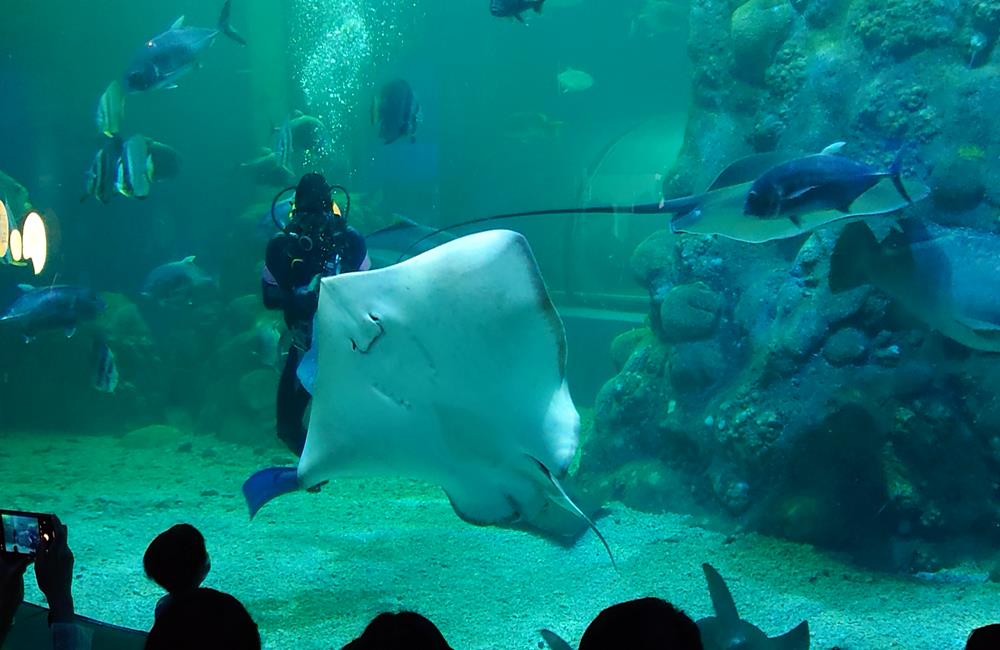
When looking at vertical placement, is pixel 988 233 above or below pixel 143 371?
above

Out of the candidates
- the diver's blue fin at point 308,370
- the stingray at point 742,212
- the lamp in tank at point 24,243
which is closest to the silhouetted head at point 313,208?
the stingray at point 742,212

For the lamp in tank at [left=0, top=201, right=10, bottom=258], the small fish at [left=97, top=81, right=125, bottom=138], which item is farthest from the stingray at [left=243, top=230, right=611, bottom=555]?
the lamp in tank at [left=0, top=201, right=10, bottom=258]

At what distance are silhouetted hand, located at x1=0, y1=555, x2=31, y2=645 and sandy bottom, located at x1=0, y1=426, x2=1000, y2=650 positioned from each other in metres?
1.48

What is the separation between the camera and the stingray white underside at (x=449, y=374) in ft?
5.84

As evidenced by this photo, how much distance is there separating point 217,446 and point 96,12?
15.0 meters

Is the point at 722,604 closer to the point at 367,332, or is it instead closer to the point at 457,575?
the point at 367,332

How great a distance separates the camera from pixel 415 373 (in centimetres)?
195

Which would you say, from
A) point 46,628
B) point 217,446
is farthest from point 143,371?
point 46,628

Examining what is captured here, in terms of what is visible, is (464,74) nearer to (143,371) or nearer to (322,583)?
(143,371)

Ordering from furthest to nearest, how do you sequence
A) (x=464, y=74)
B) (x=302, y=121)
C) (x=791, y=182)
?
(x=464, y=74)
(x=302, y=121)
(x=791, y=182)

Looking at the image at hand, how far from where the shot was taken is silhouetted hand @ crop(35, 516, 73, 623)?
1599mm

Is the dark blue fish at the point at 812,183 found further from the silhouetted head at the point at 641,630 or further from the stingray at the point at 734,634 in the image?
the silhouetted head at the point at 641,630

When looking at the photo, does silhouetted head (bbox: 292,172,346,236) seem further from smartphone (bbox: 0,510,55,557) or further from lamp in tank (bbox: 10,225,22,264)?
lamp in tank (bbox: 10,225,22,264)

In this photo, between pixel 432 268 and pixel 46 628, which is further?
pixel 46 628
